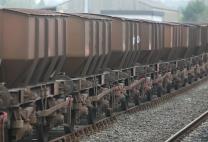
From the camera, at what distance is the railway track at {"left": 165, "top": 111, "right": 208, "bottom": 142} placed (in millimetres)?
13977

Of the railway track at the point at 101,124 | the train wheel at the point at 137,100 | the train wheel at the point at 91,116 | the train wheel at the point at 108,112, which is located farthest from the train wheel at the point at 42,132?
the train wheel at the point at 137,100

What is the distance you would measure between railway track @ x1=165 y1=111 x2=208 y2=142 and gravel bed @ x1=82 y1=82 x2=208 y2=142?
0.28m

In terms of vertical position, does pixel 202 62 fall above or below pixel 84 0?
below

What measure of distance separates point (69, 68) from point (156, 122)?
4041 millimetres

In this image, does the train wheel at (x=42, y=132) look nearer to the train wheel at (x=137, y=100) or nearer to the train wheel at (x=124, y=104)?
the train wheel at (x=124, y=104)

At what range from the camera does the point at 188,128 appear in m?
15.7

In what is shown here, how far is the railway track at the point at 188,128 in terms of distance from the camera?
1398cm

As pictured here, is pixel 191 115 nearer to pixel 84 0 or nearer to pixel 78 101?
pixel 78 101

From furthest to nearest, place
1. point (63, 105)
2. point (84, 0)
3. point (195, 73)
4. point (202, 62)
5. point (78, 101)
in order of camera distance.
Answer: point (84, 0) → point (202, 62) → point (195, 73) → point (78, 101) → point (63, 105)

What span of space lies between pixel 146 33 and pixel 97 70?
5.65m

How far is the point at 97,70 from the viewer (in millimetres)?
16469

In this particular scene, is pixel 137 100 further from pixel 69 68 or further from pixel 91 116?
pixel 69 68

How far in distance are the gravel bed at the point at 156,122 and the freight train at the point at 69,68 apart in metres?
0.78

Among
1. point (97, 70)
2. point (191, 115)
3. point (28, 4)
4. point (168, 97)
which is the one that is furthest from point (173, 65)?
point (28, 4)
